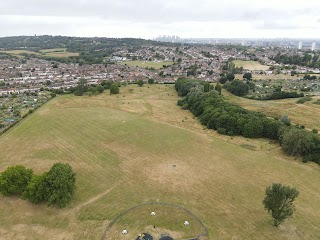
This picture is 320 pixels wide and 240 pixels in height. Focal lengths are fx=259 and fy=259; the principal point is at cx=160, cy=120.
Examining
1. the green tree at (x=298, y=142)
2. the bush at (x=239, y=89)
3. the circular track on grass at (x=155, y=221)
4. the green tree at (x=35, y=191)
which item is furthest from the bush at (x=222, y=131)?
the bush at (x=239, y=89)

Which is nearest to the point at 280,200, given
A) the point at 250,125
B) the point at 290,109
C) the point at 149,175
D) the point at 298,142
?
the point at 149,175

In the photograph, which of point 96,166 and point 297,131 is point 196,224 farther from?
point 297,131

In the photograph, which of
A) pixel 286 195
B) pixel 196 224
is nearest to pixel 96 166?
pixel 196 224

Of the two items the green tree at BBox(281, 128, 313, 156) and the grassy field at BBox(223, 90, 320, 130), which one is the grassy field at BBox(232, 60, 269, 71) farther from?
the green tree at BBox(281, 128, 313, 156)

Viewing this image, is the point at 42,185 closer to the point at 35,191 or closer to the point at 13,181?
the point at 35,191

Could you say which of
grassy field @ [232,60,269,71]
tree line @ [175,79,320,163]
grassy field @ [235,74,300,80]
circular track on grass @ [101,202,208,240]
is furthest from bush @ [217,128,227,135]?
grassy field @ [232,60,269,71]

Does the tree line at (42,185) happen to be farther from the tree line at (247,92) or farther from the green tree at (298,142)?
the tree line at (247,92)
